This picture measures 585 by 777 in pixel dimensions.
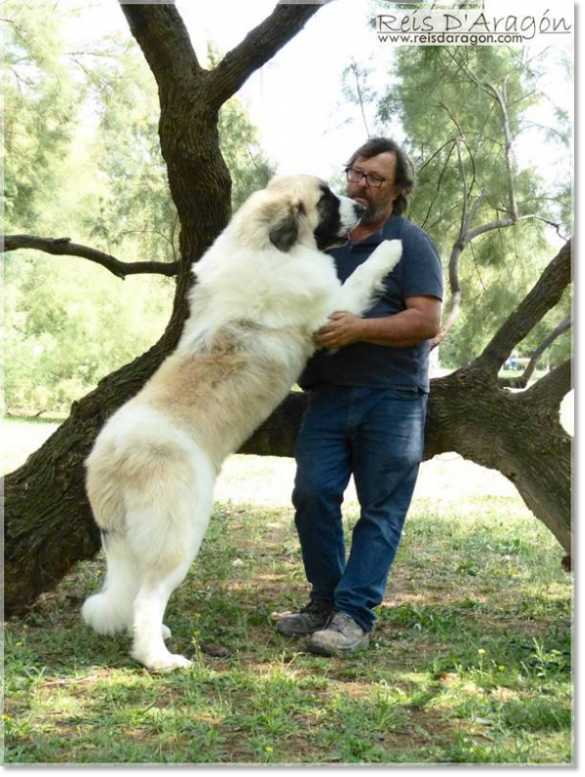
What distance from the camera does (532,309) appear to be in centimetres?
467

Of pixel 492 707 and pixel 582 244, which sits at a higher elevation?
pixel 582 244

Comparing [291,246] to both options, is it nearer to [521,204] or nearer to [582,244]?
[582,244]

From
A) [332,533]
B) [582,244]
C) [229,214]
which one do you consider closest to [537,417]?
[582,244]

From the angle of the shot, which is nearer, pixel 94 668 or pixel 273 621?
pixel 94 668

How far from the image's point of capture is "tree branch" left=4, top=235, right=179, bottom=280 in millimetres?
5859

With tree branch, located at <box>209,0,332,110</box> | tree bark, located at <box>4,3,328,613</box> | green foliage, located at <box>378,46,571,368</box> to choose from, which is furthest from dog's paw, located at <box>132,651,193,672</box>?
green foliage, located at <box>378,46,571,368</box>

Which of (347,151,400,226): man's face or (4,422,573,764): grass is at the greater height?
(347,151,400,226): man's face

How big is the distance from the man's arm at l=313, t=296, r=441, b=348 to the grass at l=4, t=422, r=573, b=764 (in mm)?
1577

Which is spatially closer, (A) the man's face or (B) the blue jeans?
(B) the blue jeans

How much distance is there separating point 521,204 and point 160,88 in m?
4.90

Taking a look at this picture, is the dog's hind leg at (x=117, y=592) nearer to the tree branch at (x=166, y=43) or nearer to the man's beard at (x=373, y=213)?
the man's beard at (x=373, y=213)

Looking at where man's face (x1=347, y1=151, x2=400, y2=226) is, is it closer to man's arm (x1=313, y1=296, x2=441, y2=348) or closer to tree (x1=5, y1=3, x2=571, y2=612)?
man's arm (x1=313, y1=296, x2=441, y2=348)

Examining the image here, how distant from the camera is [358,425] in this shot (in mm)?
4281

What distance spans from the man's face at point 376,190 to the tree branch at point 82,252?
1.73 metres
